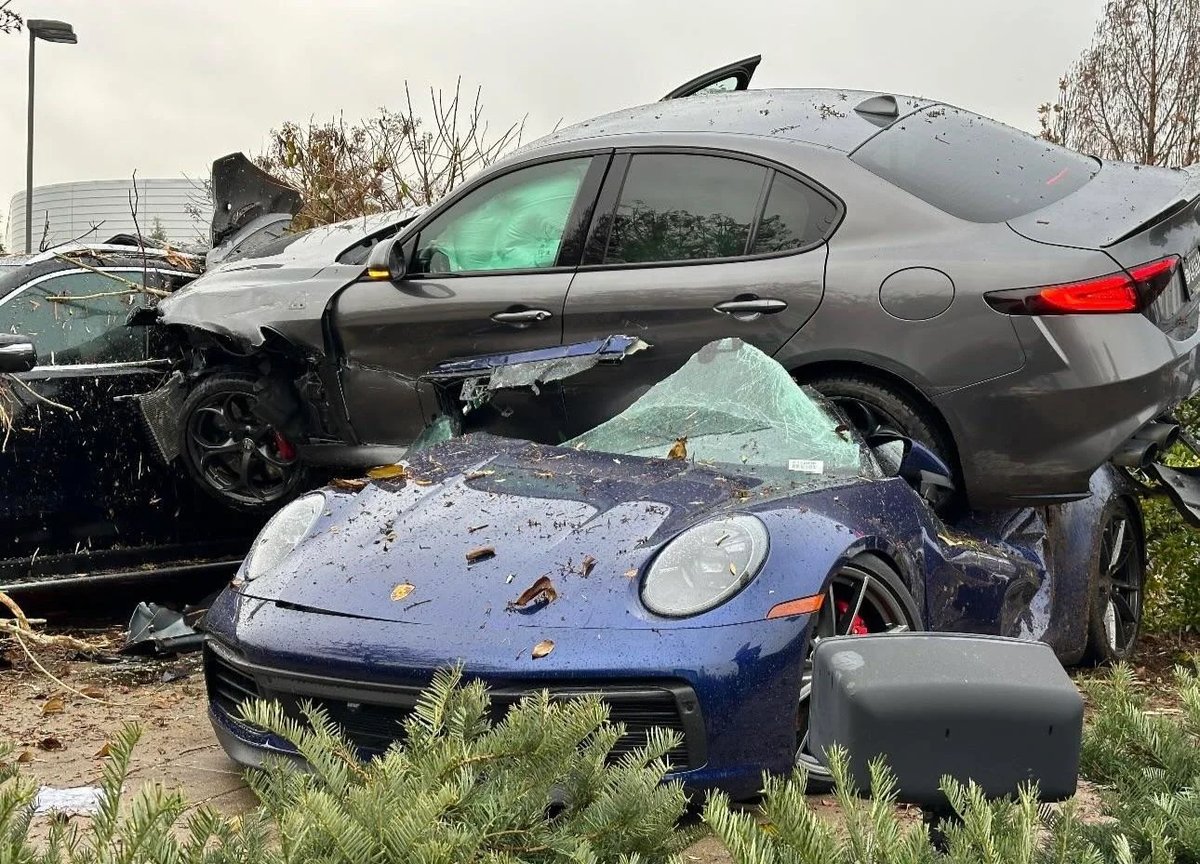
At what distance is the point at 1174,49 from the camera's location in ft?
67.8

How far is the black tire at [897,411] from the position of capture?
4840 millimetres

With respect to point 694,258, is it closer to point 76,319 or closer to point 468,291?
point 468,291

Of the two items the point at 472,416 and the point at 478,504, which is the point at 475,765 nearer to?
the point at 478,504

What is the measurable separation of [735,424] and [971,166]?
1.68m

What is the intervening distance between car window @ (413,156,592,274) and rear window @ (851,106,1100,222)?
125cm

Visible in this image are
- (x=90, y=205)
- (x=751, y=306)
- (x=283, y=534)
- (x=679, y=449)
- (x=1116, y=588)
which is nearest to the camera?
(x=283, y=534)

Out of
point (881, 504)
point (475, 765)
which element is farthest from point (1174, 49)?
point (475, 765)

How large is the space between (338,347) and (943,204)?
2.70 metres

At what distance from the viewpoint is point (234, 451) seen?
6355 millimetres

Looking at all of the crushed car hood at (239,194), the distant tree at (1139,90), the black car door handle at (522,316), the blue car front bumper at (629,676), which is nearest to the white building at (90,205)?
the distant tree at (1139,90)

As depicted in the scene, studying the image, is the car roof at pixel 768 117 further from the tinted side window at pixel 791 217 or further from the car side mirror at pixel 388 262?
the car side mirror at pixel 388 262

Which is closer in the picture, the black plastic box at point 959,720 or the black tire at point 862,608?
the black plastic box at point 959,720

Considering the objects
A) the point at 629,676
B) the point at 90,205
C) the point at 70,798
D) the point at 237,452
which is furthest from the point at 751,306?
the point at 90,205

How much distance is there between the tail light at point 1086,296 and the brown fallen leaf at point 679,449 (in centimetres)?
129
